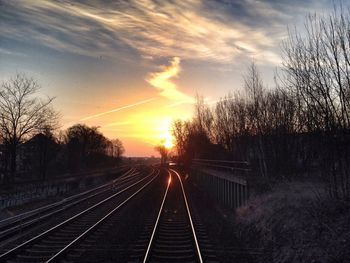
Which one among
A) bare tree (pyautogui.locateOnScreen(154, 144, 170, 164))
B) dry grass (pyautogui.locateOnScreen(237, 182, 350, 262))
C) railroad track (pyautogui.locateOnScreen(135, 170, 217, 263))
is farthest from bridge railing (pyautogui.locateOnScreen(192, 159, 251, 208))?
bare tree (pyautogui.locateOnScreen(154, 144, 170, 164))

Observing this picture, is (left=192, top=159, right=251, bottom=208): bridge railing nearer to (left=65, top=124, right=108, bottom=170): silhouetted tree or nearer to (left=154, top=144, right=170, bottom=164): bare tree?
(left=65, top=124, right=108, bottom=170): silhouetted tree

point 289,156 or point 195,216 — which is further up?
point 289,156

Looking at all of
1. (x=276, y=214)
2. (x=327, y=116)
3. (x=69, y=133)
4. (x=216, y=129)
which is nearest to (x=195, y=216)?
(x=276, y=214)

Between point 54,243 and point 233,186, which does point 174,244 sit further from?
point 233,186

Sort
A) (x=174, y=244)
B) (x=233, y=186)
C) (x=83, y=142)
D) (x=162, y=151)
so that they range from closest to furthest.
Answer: (x=174, y=244)
(x=233, y=186)
(x=83, y=142)
(x=162, y=151)

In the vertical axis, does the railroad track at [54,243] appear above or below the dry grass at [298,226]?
below

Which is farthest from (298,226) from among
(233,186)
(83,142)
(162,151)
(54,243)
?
(162,151)

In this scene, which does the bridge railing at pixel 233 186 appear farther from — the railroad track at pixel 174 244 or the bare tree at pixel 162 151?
the bare tree at pixel 162 151

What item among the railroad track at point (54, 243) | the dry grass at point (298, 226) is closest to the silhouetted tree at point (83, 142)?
the railroad track at point (54, 243)

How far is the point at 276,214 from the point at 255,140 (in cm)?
1536

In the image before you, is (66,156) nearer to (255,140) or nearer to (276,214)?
(255,140)

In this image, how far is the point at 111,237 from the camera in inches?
494

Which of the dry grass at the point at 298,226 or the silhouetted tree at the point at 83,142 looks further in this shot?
the silhouetted tree at the point at 83,142

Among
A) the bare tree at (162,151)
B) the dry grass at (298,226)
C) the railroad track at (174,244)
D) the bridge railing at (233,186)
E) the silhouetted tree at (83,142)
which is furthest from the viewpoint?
the bare tree at (162,151)
